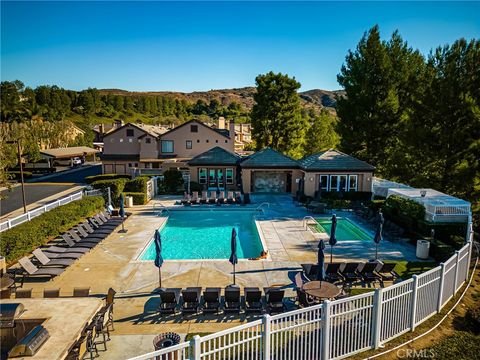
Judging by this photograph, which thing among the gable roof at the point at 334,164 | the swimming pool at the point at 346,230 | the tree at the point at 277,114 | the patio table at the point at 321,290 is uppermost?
the tree at the point at 277,114

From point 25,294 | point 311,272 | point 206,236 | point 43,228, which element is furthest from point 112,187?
point 311,272

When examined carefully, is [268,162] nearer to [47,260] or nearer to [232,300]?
[47,260]

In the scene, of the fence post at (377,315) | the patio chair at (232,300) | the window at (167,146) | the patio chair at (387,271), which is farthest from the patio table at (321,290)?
the window at (167,146)

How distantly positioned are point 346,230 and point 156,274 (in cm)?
1357

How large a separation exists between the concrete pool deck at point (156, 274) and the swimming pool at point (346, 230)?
146cm

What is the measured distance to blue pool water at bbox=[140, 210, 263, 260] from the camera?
62.5ft

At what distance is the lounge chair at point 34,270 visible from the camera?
14.4 m

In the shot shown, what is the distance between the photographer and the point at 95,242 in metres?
18.7

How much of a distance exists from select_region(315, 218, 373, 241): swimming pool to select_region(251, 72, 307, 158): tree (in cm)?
2689

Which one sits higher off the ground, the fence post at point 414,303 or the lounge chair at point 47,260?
the fence post at point 414,303

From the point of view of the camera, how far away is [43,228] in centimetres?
1833

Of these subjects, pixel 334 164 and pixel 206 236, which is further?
pixel 334 164

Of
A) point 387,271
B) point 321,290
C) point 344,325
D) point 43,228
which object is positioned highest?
point 43,228

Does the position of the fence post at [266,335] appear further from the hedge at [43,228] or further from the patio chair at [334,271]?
the hedge at [43,228]
